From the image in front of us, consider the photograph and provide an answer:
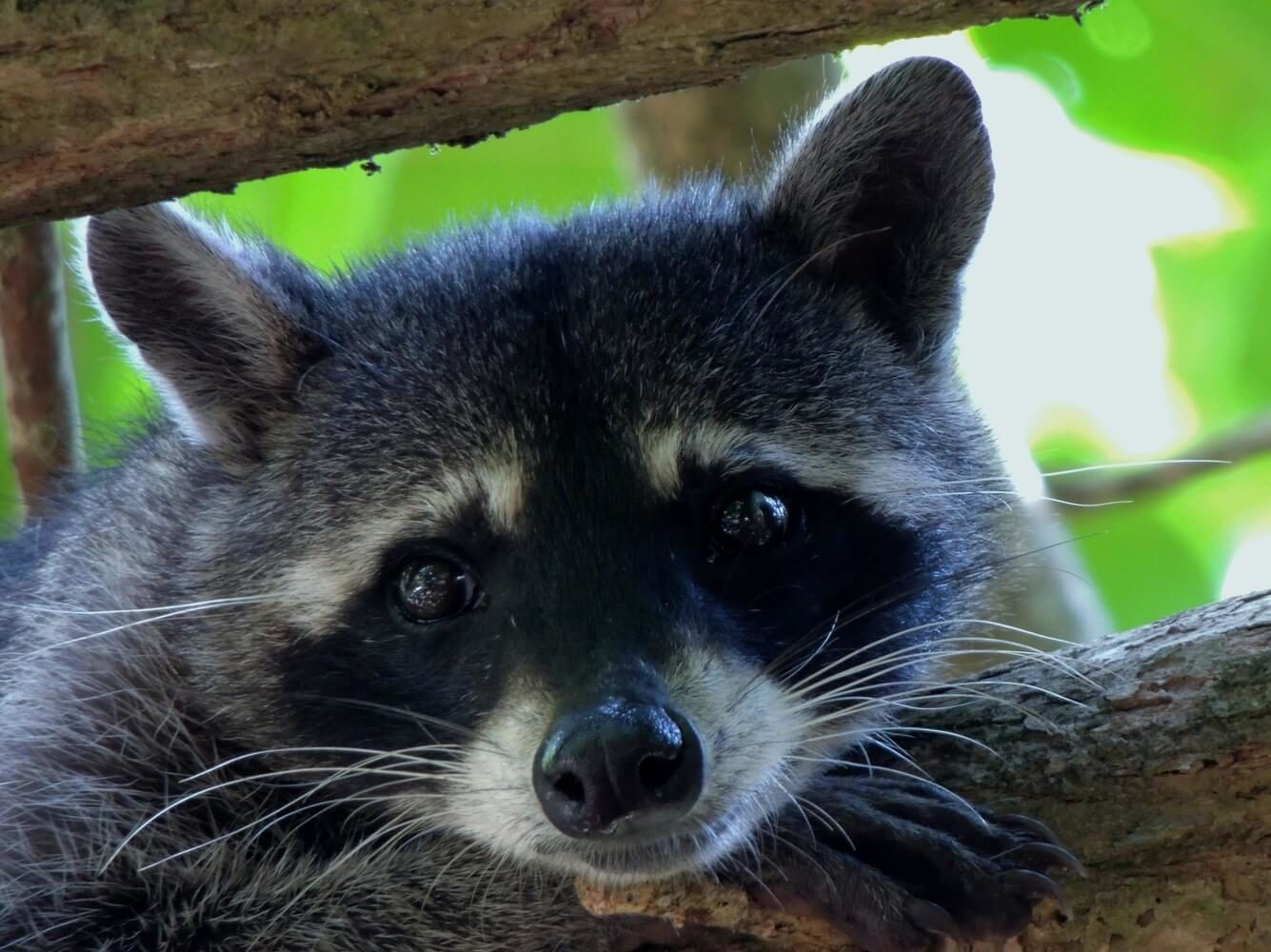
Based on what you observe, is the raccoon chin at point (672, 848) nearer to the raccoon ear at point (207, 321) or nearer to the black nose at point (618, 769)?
the black nose at point (618, 769)

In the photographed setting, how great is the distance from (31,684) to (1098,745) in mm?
2427

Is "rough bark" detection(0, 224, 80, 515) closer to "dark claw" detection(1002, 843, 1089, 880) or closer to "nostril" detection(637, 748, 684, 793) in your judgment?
"nostril" detection(637, 748, 684, 793)

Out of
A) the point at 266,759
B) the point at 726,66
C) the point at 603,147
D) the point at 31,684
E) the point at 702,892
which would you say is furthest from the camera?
the point at 603,147

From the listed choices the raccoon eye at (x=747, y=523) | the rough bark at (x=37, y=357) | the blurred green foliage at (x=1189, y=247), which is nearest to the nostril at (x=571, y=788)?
the raccoon eye at (x=747, y=523)

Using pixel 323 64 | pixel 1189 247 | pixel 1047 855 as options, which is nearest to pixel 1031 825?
pixel 1047 855

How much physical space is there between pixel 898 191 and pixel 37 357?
248 cm

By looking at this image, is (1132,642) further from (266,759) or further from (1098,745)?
(266,759)

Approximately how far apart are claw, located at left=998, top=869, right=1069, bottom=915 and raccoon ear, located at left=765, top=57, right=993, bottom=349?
1.46 m

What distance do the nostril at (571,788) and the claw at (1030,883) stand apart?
2.53ft

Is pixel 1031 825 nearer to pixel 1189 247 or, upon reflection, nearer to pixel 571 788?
pixel 571 788

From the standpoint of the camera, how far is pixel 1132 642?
3.28m

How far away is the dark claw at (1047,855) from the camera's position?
293 cm

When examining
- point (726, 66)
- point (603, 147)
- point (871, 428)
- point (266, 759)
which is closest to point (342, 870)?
→ point (266, 759)

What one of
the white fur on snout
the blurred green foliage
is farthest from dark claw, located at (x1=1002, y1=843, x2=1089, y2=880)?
the blurred green foliage
